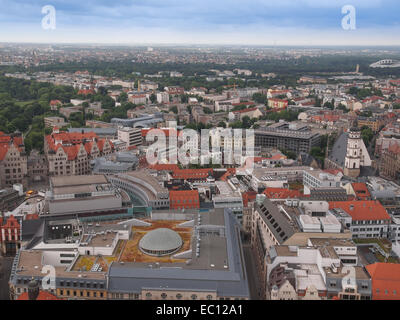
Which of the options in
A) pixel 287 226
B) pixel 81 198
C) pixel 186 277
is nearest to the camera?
pixel 186 277

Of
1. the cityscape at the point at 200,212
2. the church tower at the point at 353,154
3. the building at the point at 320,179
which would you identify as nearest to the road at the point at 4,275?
the cityscape at the point at 200,212

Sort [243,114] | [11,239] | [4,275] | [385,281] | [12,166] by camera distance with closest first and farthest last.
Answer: [385,281], [4,275], [11,239], [12,166], [243,114]

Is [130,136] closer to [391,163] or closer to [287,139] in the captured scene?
[287,139]

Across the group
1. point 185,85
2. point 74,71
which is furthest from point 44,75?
point 185,85

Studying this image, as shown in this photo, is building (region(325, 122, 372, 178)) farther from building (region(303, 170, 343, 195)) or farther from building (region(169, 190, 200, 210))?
building (region(169, 190, 200, 210))

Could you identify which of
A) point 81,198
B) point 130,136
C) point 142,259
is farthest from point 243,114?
point 142,259

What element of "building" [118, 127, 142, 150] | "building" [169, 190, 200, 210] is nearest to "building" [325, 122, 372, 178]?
"building" [169, 190, 200, 210]

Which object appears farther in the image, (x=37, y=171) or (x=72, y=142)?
(x=72, y=142)

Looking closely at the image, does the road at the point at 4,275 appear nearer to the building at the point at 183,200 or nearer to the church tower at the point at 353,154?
the building at the point at 183,200
